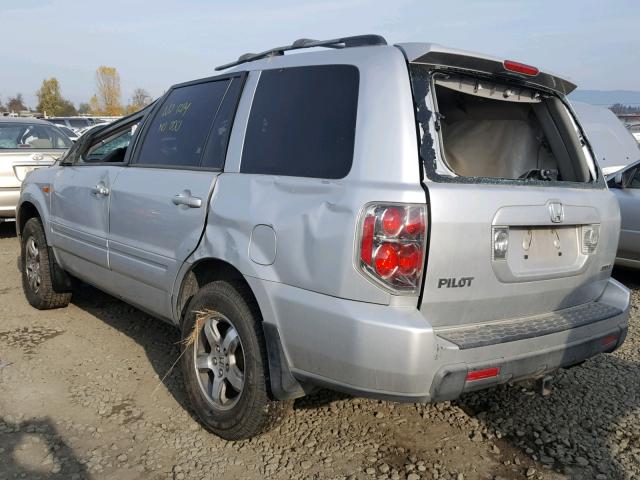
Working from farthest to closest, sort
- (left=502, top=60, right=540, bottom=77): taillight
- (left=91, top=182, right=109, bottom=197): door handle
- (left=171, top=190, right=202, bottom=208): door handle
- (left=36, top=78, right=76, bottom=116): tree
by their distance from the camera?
(left=36, top=78, right=76, bottom=116): tree < (left=91, top=182, right=109, bottom=197): door handle < (left=171, top=190, right=202, bottom=208): door handle < (left=502, top=60, right=540, bottom=77): taillight

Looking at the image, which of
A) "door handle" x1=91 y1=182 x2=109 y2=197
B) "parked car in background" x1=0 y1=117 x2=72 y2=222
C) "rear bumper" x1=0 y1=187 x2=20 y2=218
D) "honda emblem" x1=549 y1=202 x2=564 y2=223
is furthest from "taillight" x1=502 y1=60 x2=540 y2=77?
"rear bumper" x1=0 y1=187 x2=20 y2=218

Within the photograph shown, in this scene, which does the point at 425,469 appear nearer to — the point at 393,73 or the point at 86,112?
the point at 393,73

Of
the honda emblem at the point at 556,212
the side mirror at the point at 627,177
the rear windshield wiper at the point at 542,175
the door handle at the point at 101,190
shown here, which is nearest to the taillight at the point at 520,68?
the rear windshield wiper at the point at 542,175

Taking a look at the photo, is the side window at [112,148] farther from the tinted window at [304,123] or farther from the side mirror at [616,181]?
the side mirror at [616,181]

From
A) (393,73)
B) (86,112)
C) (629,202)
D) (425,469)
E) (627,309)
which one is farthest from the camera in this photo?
(86,112)

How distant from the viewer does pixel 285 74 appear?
288cm

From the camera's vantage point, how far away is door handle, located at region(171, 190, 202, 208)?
2973mm

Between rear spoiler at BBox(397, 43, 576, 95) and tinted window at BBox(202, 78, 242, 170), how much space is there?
101 centimetres

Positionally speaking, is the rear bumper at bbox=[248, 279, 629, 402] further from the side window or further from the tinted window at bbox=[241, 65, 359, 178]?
the side window

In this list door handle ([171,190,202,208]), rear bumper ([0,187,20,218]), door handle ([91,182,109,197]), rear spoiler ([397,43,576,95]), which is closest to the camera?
rear spoiler ([397,43,576,95])

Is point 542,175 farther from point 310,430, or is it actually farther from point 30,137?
point 30,137

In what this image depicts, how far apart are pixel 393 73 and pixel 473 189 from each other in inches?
23.2

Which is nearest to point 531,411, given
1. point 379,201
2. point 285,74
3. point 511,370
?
point 511,370

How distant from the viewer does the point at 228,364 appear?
2898 millimetres
